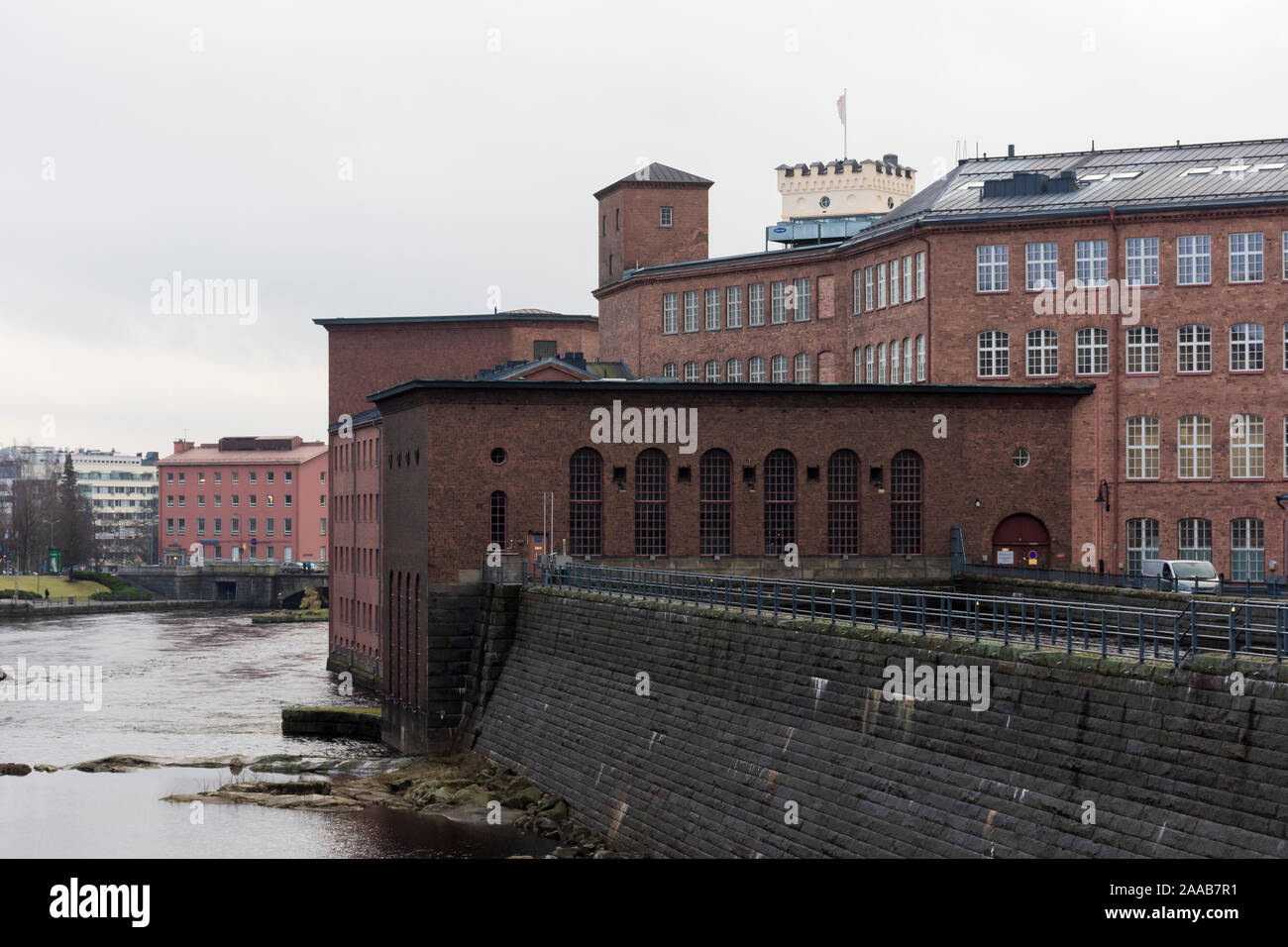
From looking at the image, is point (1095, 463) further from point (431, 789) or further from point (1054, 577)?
point (431, 789)

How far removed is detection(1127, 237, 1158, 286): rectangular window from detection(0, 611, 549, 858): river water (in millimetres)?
31384

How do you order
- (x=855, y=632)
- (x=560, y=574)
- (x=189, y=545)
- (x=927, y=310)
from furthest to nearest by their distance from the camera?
(x=189, y=545)
(x=927, y=310)
(x=560, y=574)
(x=855, y=632)

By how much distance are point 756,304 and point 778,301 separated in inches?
55.8

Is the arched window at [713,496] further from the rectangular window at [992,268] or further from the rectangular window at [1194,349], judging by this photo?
the rectangular window at [1194,349]

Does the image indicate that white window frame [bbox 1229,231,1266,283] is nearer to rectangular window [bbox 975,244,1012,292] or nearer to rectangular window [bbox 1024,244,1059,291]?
rectangular window [bbox 1024,244,1059,291]

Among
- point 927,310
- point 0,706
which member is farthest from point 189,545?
point 927,310

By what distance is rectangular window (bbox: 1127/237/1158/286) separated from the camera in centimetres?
6103

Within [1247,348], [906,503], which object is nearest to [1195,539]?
[1247,348]

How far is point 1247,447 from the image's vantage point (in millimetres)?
60219

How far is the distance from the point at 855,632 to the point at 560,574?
18.7 m

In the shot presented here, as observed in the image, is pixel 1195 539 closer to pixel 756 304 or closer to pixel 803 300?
pixel 803 300

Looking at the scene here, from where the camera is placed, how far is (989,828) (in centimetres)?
2548

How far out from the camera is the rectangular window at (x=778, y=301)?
7825cm

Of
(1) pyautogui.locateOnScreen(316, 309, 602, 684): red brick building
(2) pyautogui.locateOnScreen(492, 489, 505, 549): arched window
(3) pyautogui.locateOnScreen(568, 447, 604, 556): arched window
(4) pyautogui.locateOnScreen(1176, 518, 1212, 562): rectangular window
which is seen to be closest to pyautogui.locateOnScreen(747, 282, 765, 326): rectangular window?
(1) pyautogui.locateOnScreen(316, 309, 602, 684): red brick building
